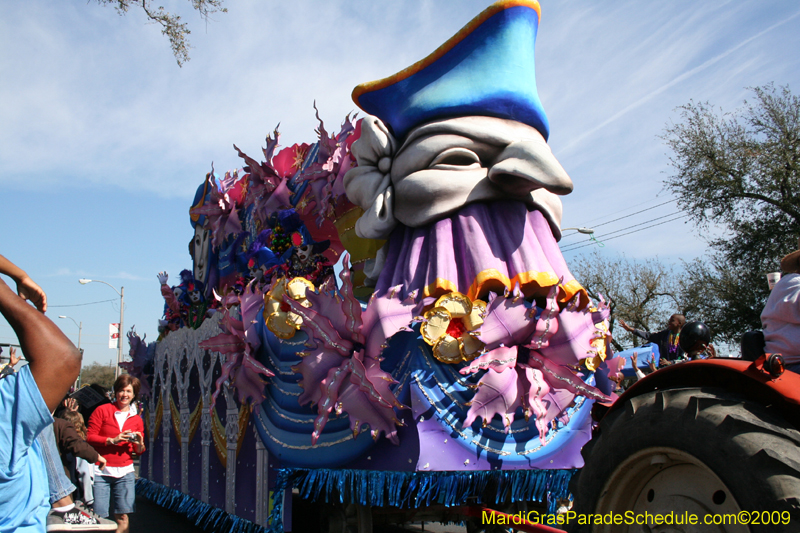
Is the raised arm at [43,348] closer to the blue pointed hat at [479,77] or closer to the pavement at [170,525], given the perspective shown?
the blue pointed hat at [479,77]

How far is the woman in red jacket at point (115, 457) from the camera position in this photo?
5.09 metres

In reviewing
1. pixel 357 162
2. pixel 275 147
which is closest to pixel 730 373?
pixel 357 162

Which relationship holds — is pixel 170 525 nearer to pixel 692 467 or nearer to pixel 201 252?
pixel 201 252

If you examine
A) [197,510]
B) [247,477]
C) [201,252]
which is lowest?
[197,510]

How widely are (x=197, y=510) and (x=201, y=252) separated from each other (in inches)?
121

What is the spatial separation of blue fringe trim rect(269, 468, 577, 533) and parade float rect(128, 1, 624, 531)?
11 millimetres

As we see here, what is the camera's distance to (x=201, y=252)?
7711 millimetres

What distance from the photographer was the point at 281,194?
5.99m

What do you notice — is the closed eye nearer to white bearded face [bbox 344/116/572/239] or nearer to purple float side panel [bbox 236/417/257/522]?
white bearded face [bbox 344/116/572/239]

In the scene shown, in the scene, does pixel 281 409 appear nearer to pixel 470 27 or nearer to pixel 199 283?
pixel 470 27

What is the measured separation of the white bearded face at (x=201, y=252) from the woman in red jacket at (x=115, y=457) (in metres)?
2.39

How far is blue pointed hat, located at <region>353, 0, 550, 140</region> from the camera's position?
4.35 meters

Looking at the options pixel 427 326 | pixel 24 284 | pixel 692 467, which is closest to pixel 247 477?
pixel 427 326

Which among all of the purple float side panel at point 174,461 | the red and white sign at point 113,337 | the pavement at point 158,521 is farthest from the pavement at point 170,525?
the red and white sign at point 113,337
